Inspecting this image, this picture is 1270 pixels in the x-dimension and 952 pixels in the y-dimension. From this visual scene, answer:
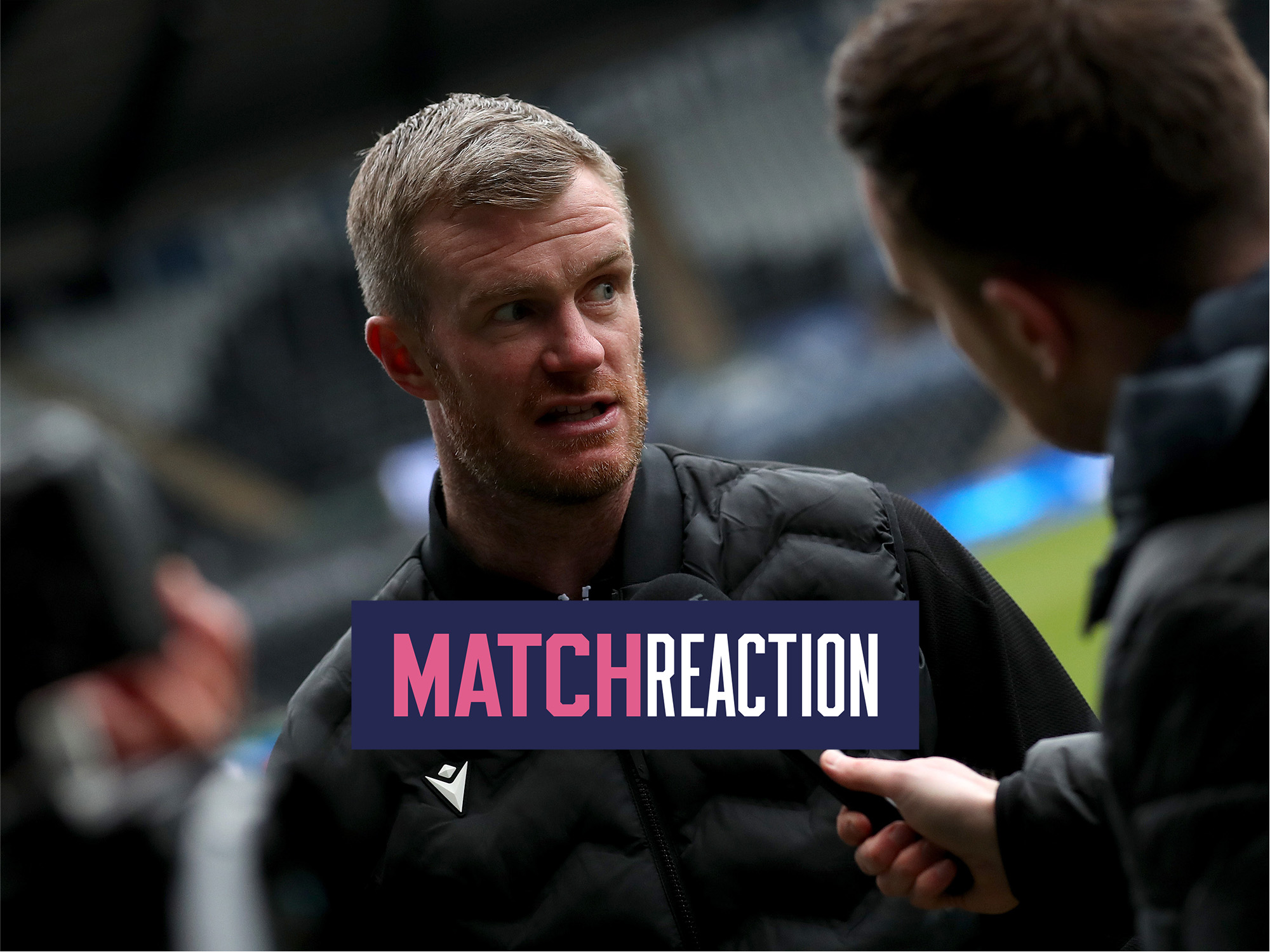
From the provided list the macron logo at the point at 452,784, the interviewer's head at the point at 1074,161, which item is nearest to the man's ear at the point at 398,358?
the macron logo at the point at 452,784

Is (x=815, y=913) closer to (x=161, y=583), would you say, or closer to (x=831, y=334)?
(x=161, y=583)

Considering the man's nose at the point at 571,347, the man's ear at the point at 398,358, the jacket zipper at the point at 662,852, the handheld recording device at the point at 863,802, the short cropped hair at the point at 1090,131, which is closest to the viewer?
the short cropped hair at the point at 1090,131

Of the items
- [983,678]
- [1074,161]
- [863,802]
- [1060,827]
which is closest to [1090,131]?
[1074,161]

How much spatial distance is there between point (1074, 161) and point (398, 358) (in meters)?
1.15

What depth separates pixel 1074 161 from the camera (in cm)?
100

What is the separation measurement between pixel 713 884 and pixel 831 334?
42.4ft

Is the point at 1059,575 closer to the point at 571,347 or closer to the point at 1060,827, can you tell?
the point at 571,347

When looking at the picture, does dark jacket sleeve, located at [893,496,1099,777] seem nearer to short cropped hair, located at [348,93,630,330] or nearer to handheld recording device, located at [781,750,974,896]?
handheld recording device, located at [781,750,974,896]

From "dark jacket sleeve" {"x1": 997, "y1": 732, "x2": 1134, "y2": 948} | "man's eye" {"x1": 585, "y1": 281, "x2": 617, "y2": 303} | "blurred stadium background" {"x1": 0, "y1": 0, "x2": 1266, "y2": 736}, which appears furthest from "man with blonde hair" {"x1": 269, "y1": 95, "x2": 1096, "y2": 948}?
"blurred stadium background" {"x1": 0, "y1": 0, "x2": 1266, "y2": 736}

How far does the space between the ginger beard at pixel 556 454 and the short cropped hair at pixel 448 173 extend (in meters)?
0.17

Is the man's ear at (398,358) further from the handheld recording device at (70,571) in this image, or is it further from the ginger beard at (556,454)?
the handheld recording device at (70,571)

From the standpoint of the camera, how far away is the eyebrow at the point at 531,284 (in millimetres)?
1674

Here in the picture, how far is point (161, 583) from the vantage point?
894mm

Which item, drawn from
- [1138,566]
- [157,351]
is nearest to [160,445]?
[157,351]
